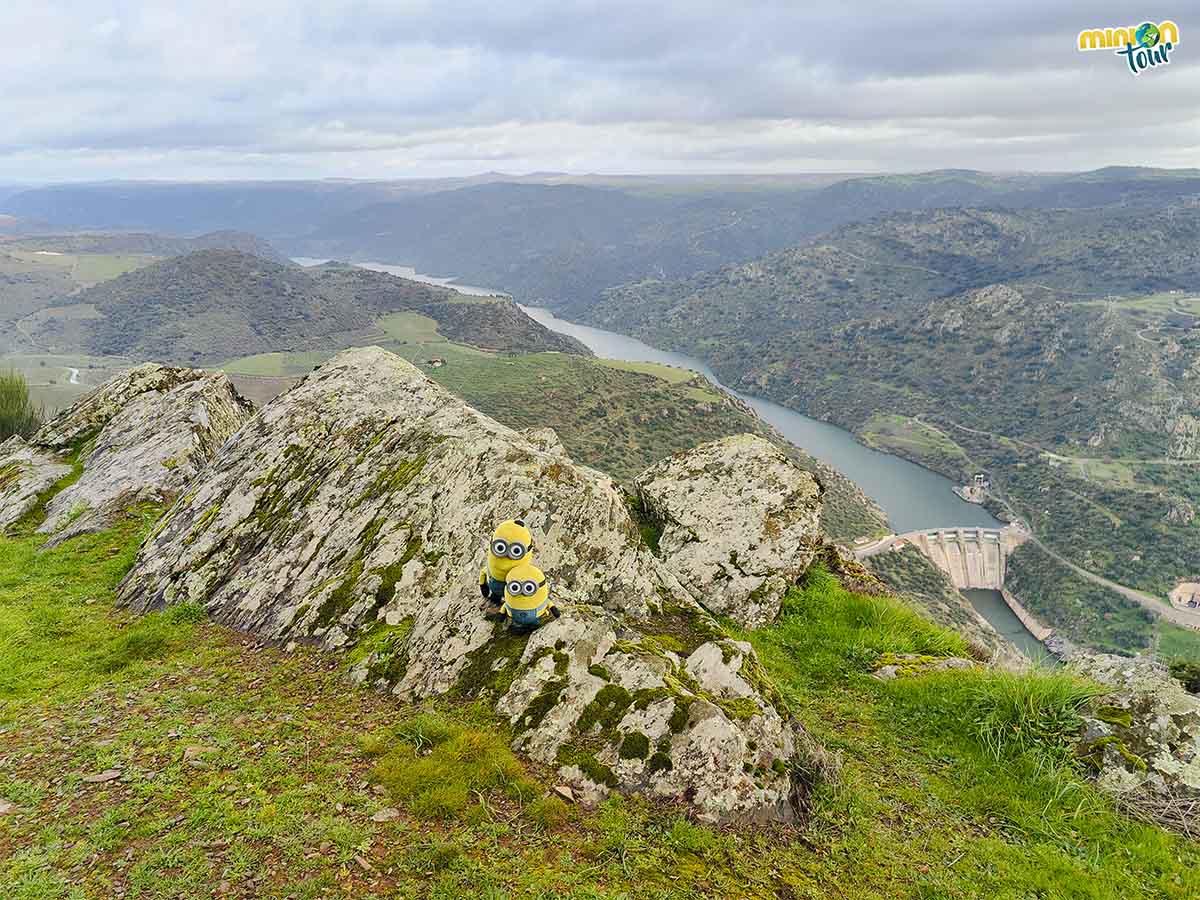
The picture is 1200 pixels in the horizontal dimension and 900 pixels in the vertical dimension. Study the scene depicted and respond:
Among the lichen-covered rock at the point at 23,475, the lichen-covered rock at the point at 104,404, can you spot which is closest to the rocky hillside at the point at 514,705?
the lichen-covered rock at the point at 23,475

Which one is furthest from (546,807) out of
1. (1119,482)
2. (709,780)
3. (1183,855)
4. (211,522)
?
(1119,482)

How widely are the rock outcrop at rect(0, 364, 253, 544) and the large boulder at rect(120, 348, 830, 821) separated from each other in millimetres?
3922

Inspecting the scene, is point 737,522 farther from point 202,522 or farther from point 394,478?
point 202,522

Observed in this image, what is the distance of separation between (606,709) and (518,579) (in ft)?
6.84

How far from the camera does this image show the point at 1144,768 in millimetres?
7527

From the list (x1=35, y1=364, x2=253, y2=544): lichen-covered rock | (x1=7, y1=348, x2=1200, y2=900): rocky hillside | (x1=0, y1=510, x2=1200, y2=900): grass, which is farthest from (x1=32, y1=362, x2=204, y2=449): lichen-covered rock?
(x1=0, y1=510, x2=1200, y2=900): grass

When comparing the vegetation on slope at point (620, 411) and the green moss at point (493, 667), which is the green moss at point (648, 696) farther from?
the vegetation on slope at point (620, 411)

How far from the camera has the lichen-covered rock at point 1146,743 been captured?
737cm

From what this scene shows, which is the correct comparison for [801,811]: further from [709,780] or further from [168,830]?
[168,830]

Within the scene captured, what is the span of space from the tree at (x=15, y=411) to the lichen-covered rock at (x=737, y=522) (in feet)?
110

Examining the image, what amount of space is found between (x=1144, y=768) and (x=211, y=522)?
16.6 m

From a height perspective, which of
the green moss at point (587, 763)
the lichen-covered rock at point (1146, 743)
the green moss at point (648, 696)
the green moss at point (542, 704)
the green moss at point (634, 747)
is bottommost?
the lichen-covered rock at point (1146, 743)

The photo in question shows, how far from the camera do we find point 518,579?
845 cm

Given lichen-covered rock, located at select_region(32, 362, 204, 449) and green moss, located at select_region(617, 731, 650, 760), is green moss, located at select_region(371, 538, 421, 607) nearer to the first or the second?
green moss, located at select_region(617, 731, 650, 760)
